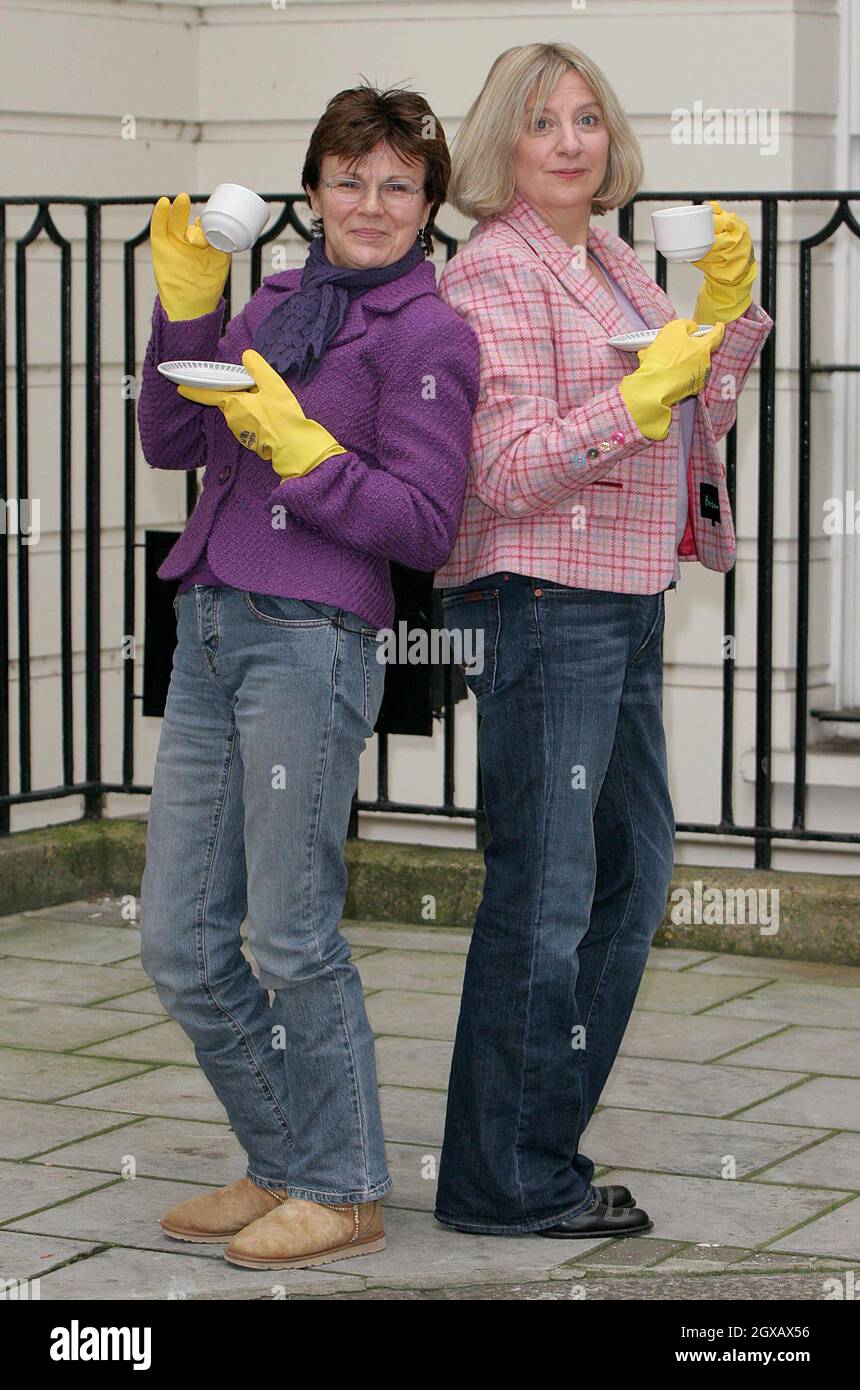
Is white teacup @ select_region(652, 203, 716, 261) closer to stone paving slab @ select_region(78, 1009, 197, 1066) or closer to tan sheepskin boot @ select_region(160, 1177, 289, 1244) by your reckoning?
tan sheepskin boot @ select_region(160, 1177, 289, 1244)

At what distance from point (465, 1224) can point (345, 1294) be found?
13.7 inches

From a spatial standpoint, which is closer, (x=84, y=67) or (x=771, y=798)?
(x=771, y=798)

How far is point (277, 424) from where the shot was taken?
3475 millimetres

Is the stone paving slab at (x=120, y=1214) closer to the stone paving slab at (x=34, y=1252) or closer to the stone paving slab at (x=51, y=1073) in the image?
the stone paving slab at (x=34, y=1252)

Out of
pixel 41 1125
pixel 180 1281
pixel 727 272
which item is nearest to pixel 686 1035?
pixel 41 1125

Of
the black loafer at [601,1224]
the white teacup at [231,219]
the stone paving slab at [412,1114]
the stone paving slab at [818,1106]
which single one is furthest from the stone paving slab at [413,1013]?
the white teacup at [231,219]

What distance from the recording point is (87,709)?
22.0ft

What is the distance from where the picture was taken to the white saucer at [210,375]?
3.46 metres

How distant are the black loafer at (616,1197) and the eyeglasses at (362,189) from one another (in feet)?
5.52

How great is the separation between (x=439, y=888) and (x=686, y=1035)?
119 cm

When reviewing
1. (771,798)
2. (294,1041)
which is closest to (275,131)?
(771,798)

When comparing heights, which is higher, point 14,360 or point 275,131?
point 275,131
